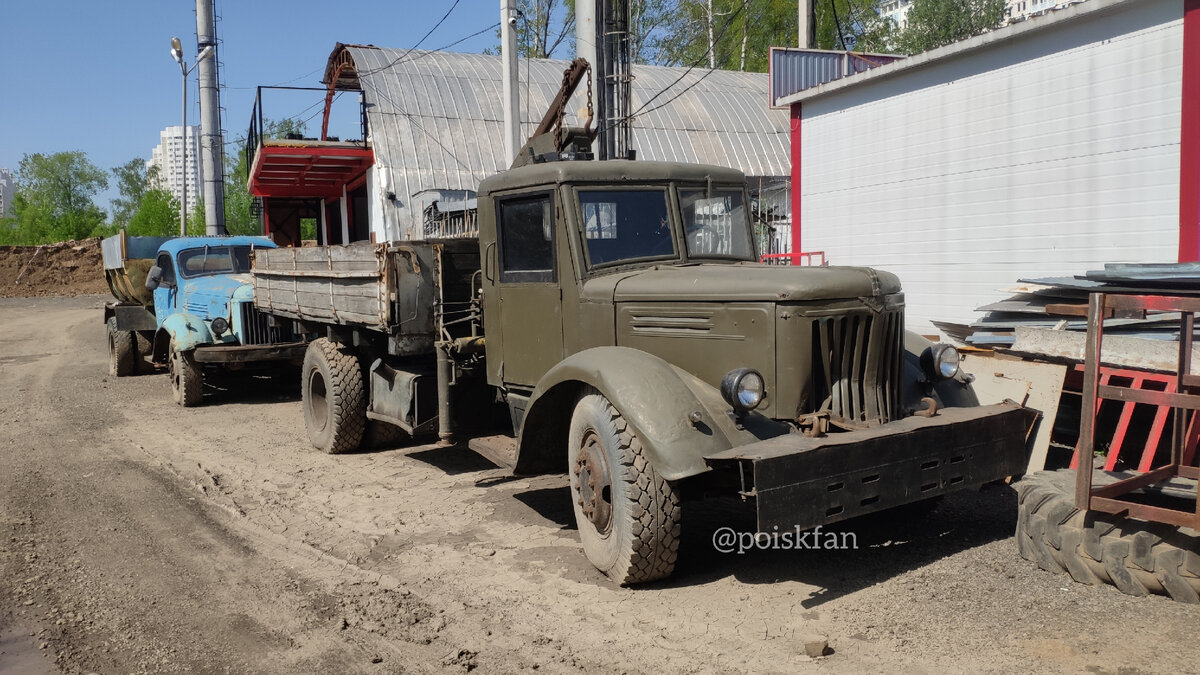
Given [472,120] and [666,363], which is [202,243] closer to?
[472,120]

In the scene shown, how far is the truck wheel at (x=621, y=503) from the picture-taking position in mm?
4578

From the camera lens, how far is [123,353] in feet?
45.9

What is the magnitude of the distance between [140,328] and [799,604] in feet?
40.3

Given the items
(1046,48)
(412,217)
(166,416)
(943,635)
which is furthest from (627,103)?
(412,217)

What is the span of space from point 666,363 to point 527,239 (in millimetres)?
1436

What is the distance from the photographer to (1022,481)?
505 cm

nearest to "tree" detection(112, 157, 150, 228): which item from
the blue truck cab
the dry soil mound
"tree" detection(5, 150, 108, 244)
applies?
"tree" detection(5, 150, 108, 244)

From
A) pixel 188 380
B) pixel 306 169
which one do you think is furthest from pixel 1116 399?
pixel 306 169

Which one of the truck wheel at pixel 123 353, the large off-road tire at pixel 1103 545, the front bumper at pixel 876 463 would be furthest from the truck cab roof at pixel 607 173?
the truck wheel at pixel 123 353

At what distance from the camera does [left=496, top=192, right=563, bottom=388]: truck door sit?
5723 mm

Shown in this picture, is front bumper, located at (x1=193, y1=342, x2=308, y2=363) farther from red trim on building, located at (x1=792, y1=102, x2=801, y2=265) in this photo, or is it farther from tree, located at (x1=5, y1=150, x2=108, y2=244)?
tree, located at (x1=5, y1=150, x2=108, y2=244)

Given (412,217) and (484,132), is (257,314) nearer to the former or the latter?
(412,217)

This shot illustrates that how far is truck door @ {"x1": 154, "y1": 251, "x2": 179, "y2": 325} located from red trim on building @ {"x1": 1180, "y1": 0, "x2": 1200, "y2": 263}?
37.8 ft

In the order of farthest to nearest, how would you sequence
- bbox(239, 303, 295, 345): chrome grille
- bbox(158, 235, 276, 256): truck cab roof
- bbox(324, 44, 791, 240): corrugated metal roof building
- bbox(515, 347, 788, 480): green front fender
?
bbox(324, 44, 791, 240): corrugated metal roof building < bbox(158, 235, 276, 256): truck cab roof < bbox(239, 303, 295, 345): chrome grille < bbox(515, 347, 788, 480): green front fender
